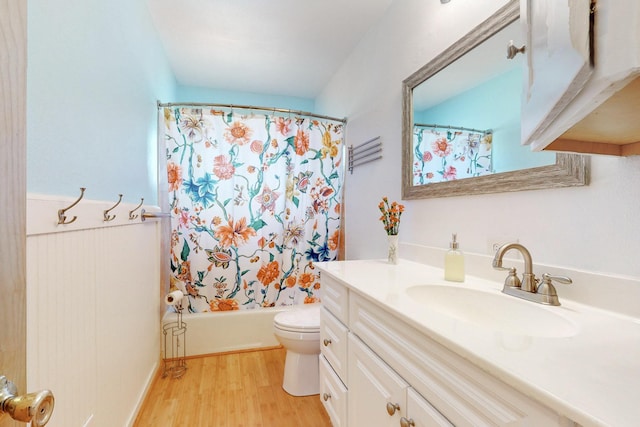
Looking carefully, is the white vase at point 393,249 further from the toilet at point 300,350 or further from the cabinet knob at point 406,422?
the cabinet knob at point 406,422

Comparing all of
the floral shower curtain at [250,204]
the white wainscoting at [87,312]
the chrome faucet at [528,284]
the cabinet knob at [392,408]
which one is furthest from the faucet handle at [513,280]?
the floral shower curtain at [250,204]

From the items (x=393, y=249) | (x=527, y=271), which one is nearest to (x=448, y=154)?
(x=393, y=249)

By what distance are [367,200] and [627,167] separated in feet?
4.74

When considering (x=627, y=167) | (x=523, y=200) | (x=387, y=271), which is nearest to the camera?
(x=627, y=167)

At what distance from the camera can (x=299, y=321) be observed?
1.82 meters

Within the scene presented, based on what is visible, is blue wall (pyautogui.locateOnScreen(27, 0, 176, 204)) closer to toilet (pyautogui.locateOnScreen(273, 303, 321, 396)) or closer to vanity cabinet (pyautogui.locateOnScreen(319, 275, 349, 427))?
vanity cabinet (pyautogui.locateOnScreen(319, 275, 349, 427))

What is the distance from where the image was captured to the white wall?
2.61 feet

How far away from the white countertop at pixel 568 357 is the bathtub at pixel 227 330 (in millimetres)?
1735

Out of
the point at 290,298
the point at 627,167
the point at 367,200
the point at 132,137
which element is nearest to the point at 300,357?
the point at 290,298

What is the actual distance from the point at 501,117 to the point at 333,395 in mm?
1363

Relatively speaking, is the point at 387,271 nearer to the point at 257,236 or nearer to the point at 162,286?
the point at 257,236

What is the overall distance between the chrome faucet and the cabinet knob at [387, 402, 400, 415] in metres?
0.50

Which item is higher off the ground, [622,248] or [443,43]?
[443,43]

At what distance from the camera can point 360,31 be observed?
210 centimetres
